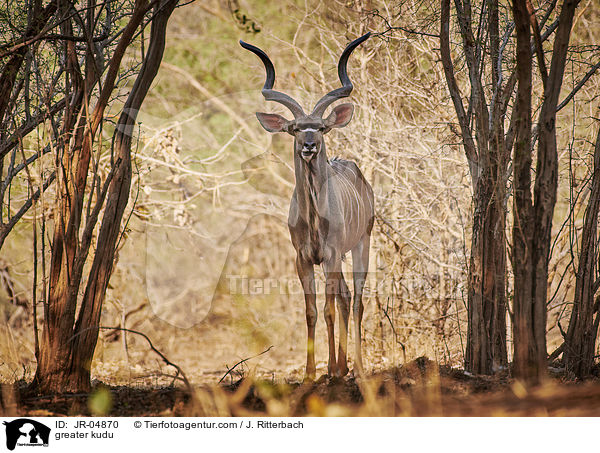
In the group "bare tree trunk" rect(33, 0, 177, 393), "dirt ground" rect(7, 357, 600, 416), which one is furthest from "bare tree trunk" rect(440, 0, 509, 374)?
"bare tree trunk" rect(33, 0, 177, 393)

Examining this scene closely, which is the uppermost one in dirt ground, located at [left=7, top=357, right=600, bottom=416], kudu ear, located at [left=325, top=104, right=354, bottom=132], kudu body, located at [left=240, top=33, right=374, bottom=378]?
kudu ear, located at [left=325, top=104, right=354, bottom=132]

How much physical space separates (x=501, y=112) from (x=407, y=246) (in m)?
3.40

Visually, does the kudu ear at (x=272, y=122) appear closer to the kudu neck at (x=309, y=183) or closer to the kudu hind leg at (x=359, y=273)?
the kudu neck at (x=309, y=183)

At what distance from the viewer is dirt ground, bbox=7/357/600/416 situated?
314 centimetres

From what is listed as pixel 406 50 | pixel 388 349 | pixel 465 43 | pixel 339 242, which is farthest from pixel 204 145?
pixel 465 43

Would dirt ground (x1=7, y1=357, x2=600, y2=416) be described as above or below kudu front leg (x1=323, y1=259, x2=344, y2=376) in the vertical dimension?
below

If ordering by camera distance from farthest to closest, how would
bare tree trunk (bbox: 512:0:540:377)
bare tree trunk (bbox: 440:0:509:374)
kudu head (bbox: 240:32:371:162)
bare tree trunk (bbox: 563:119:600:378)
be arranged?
kudu head (bbox: 240:32:371:162) < bare tree trunk (bbox: 440:0:509:374) < bare tree trunk (bbox: 563:119:600:378) < bare tree trunk (bbox: 512:0:540:377)

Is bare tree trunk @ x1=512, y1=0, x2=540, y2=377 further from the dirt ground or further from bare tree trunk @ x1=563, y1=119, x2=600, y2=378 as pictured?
bare tree trunk @ x1=563, y1=119, x2=600, y2=378

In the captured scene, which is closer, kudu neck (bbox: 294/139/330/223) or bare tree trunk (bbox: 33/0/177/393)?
bare tree trunk (bbox: 33/0/177/393)

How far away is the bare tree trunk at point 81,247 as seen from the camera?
3426mm

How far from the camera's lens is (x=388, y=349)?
20.9 ft
